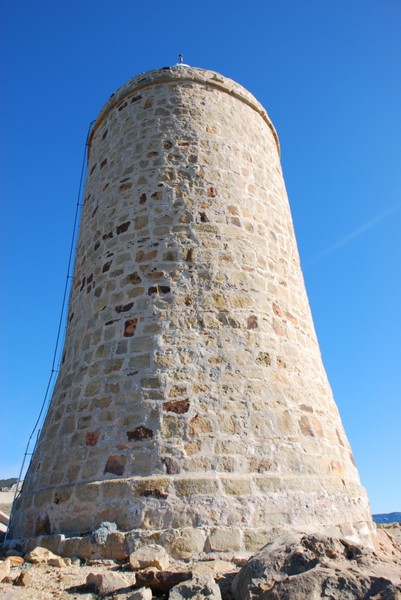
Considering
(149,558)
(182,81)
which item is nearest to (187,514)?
(149,558)

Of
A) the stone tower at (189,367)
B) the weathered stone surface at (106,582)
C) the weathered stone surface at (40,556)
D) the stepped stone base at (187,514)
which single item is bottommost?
the weathered stone surface at (106,582)

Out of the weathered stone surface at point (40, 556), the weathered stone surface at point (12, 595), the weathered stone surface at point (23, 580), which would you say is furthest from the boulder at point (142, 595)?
the weathered stone surface at point (40, 556)

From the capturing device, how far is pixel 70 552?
3.54 m

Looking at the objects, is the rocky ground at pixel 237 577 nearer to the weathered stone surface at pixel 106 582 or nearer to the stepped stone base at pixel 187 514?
the weathered stone surface at pixel 106 582

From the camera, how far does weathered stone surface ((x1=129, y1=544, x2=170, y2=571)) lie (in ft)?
10.1

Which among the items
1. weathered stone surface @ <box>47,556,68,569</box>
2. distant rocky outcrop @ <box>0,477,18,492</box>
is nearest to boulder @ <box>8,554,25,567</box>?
weathered stone surface @ <box>47,556,68,569</box>

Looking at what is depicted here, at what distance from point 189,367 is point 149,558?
1.56m

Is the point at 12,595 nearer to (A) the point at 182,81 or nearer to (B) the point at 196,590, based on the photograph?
(B) the point at 196,590

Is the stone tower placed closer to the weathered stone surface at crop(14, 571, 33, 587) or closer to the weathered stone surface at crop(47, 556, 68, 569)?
the weathered stone surface at crop(47, 556, 68, 569)

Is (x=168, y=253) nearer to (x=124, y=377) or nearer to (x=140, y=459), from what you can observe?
(x=124, y=377)

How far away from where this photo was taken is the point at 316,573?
222 cm

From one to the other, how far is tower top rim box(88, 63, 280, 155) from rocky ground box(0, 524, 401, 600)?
567 centimetres

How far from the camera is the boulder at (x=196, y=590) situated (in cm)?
239

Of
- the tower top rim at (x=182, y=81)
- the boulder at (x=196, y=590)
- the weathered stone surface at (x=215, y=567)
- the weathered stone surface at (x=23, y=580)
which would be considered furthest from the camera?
the tower top rim at (x=182, y=81)
